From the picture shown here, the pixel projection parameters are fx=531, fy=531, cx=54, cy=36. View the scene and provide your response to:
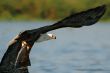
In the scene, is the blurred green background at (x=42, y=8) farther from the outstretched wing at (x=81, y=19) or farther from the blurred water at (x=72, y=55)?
the outstretched wing at (x=81, y=19)

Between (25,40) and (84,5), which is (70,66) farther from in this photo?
(84,5)

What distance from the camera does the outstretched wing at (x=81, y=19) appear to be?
8.34m

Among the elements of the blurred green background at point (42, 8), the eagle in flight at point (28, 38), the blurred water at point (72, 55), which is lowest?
the eagle in flight at point (28, 38)

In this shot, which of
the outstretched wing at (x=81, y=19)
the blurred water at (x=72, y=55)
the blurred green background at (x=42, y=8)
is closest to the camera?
the outstretched wing at (x=81, y=19)

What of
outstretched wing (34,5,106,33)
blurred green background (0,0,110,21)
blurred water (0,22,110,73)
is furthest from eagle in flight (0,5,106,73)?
blurred green background (0,0,110,21)

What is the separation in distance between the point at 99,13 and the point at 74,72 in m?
5.65

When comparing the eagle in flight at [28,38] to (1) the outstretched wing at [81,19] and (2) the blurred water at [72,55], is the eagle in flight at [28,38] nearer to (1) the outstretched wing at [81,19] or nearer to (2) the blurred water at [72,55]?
(1) the outstretched wing at [81,19]

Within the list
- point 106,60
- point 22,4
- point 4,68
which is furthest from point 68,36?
point 22,4

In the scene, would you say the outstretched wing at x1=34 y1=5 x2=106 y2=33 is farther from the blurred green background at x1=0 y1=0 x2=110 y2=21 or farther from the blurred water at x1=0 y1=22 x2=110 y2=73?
the blurred green background at x1=0 y1=0 x2=110 y2=21

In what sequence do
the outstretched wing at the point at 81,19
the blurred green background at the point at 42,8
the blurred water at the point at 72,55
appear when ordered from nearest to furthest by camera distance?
the outstretched wing at the point at 81,19 → the blurred water at the point at 72,55 → the blurred green background at the point at 42,8

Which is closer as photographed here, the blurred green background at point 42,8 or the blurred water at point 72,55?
the blurred water at point 72,55

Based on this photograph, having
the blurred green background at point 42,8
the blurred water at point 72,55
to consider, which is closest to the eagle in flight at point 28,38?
the blurred water at point 72,55

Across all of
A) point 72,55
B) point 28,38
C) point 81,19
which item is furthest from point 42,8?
point 81,19

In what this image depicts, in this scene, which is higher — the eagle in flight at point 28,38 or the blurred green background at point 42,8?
the blurred green background at point 42,8
